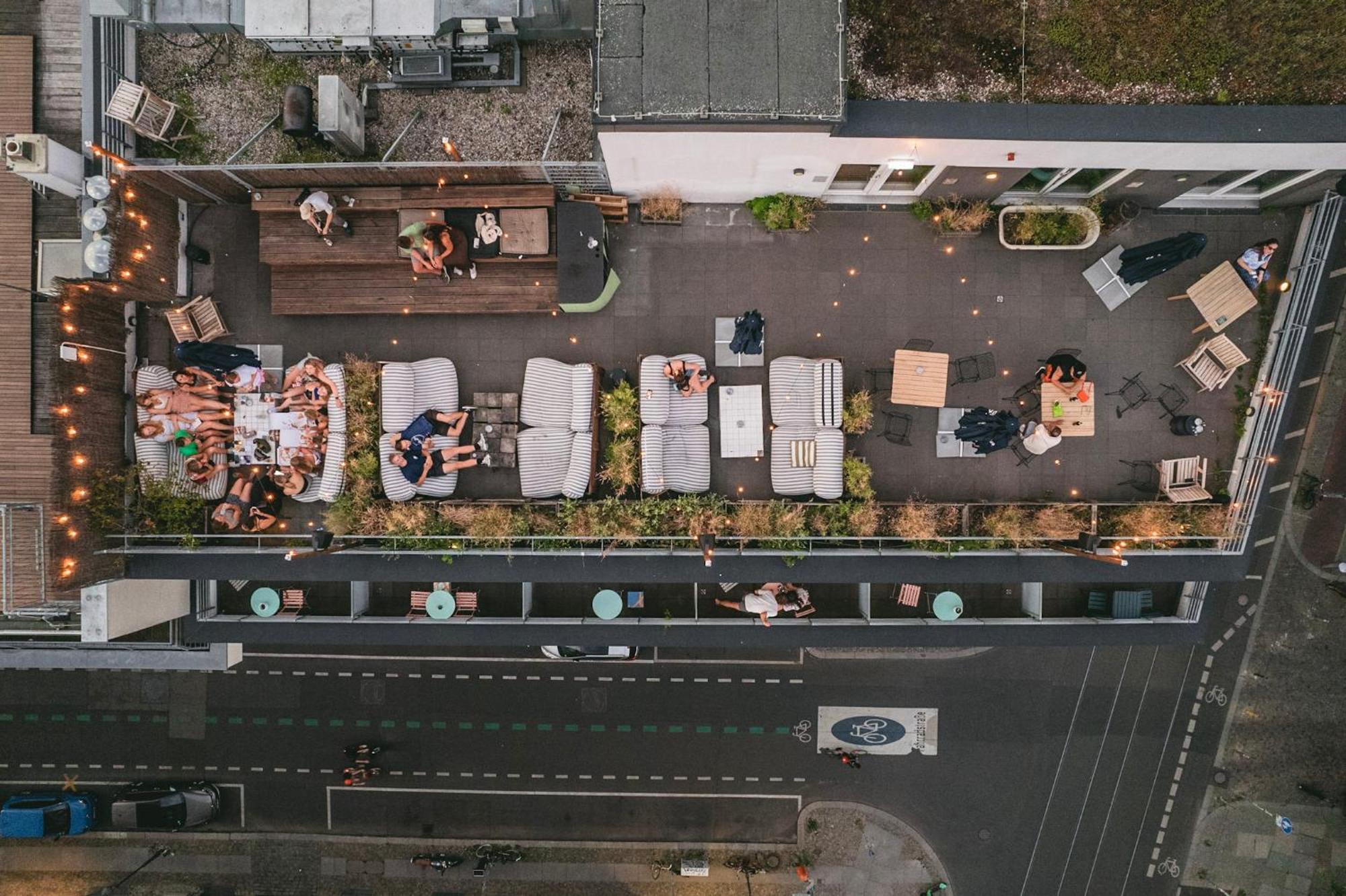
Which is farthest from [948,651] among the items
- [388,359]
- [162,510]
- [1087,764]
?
[162,510]

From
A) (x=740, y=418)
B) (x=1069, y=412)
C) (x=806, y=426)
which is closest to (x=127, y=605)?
(x=740, y=418)

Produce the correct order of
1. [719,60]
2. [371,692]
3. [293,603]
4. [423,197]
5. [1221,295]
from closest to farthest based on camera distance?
1. [719,60]
2. [423,197]
3. [1221,295]
4. [293,603]
5. [371,692]

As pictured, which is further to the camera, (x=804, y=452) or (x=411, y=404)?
(x=411, y=404)

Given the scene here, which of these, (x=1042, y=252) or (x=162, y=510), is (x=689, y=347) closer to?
(x=1042, y=252)

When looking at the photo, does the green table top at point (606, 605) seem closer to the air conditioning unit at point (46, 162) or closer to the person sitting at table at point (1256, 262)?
the air conditioning unit at point (46, 162)

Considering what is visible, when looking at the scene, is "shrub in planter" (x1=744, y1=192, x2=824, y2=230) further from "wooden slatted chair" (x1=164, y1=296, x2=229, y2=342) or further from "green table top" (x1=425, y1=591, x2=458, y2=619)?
"wooden slatted chair" (x1=164, y1=296, x2=229, y2=342)

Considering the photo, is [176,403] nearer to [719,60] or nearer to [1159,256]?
[719,60]
